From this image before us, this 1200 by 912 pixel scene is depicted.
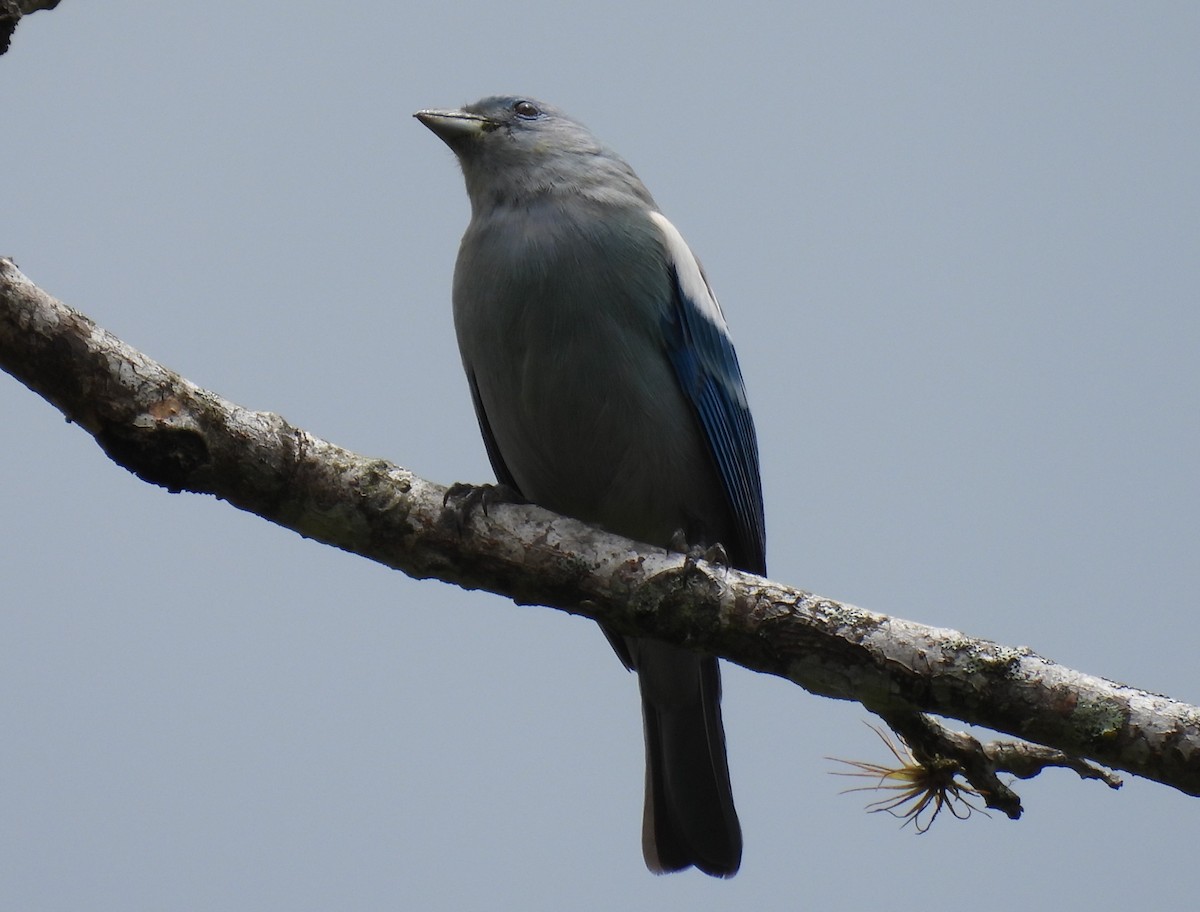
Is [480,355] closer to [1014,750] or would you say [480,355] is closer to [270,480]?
[270,480]

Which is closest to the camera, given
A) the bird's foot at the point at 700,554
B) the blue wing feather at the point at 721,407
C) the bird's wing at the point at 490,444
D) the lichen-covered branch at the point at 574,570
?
the lichen-covered branch at the point at 574,570

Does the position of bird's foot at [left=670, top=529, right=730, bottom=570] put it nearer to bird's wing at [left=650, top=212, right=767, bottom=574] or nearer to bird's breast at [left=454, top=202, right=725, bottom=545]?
bird's breast at [left=454, top=202, right=725, bottom=545]

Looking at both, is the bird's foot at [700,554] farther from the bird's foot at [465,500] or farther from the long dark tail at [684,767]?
the long dark tail at [684,767]

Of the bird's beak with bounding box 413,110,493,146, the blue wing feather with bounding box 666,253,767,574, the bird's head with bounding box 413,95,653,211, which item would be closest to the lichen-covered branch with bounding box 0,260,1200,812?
the blue wing feather with bounding box 666,253,767,574

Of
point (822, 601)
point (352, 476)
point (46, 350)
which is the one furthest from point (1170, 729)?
point (46, 350)

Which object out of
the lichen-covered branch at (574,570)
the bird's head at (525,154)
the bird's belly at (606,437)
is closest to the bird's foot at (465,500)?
the lichen-covered branch at (574,570)

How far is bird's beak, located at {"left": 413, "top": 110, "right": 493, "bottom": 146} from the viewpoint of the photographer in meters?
5.41

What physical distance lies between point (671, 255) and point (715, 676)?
5.87ft

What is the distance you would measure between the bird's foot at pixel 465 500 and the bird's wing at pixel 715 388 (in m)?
1.13

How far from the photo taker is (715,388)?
495 cm

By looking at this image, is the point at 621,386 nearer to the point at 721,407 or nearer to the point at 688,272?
the point at 721,407

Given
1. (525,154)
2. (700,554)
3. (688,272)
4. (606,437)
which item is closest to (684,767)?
(606,437)

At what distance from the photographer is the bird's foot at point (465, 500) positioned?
3854 mm

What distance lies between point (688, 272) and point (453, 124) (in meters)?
1.34
